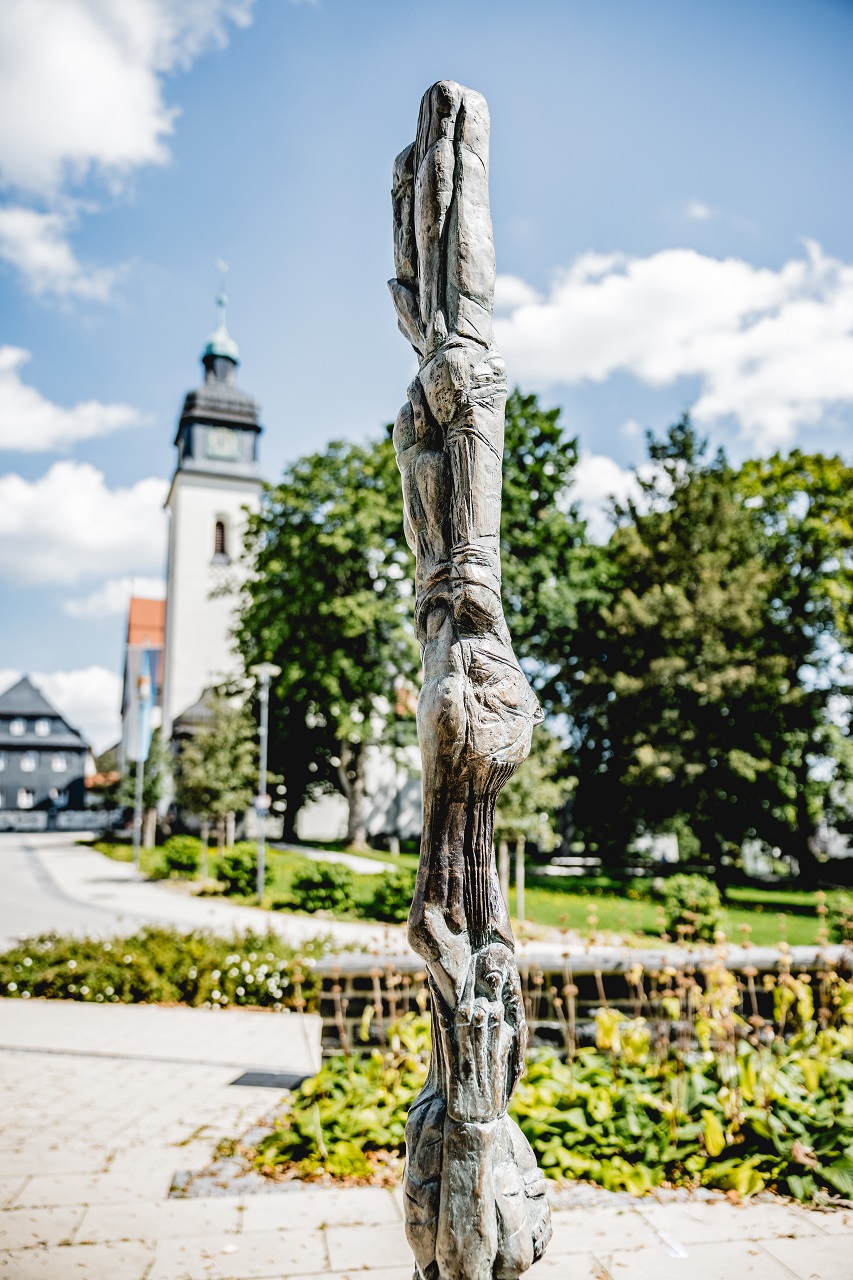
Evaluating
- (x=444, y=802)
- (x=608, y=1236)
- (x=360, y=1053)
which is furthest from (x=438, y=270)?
(x=360, y=1053)

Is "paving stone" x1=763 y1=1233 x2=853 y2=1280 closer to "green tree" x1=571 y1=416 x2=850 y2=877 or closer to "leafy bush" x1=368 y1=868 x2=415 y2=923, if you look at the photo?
"leafy bush" x1=368 y1=868 x2=415 y2=923

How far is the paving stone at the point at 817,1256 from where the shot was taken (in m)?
3.96

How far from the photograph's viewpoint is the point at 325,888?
18.1m

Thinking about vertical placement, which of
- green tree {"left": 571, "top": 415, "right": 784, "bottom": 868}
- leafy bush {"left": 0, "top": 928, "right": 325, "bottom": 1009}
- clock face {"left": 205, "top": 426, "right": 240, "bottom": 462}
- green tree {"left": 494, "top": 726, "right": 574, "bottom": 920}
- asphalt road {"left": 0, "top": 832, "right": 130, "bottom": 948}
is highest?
clock face {"left": 205, "top": 426, "right": 240, "bottom": 462}

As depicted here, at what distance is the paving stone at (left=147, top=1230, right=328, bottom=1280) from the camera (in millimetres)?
4020

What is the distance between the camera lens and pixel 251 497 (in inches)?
1815

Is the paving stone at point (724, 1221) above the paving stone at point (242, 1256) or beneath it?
above

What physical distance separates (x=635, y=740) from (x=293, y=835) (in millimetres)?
16194

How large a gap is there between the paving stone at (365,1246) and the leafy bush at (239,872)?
16.8 m

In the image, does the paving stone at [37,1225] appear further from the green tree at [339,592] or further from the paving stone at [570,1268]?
the green tree at [339,592]

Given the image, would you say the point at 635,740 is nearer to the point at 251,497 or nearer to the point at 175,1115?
the point at 175,1115

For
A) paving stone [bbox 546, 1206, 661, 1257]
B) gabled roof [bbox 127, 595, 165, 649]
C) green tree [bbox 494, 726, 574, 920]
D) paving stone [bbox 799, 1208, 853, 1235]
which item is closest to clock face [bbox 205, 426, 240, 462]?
gabled roof [bbox 127, 595, 165, 649]

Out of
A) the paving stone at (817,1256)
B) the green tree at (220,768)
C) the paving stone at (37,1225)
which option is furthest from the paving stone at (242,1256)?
the green tree at (220,768)

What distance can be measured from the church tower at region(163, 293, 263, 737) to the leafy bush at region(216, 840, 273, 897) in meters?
21.0
